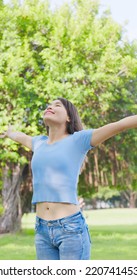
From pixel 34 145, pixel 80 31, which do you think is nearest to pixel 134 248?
pixel 80 31

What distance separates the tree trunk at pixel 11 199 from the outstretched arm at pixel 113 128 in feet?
44.0

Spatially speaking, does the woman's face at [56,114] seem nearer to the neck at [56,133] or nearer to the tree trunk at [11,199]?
the neck at [56,133]

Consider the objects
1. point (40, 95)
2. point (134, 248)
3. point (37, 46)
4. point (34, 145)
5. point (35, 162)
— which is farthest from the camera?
point (37, 46)

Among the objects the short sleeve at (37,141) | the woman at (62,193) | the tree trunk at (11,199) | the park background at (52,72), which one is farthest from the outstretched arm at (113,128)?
the tree trunk at (11,199)

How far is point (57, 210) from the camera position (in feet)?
9.00

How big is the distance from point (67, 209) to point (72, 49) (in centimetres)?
1225

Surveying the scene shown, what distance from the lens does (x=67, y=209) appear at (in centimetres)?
275

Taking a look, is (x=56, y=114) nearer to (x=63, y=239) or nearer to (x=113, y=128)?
(x=113, y=128)

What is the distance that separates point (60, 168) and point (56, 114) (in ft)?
1.04

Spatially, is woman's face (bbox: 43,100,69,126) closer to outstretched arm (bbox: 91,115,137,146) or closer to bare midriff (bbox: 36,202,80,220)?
outstretched arm (bbox: 91,115,137,146)

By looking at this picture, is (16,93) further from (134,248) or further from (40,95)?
(134,248)

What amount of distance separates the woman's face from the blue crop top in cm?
11
